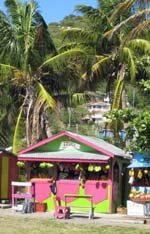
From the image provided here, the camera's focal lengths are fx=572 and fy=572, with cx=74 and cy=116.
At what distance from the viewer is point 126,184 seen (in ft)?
78.8

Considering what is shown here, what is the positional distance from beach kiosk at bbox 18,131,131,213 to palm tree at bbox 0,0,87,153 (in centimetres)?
515

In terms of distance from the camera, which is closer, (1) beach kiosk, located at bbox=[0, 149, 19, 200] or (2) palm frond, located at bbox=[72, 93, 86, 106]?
(1) beach kiosk, located at bbox=[0, 149, 19, 200]

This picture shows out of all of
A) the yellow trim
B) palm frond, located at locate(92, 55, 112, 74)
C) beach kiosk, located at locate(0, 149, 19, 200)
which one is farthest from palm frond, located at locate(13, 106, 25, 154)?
palm frond, located at locate(92, 55, 112, 74)

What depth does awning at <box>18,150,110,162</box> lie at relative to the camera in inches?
845

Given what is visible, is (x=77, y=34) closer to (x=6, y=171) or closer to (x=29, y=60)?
(x=29, y=60)

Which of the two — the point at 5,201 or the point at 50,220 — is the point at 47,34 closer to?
the point at 5,201

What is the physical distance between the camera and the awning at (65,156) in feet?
70.4

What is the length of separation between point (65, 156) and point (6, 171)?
496 cm

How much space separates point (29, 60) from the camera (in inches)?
1131

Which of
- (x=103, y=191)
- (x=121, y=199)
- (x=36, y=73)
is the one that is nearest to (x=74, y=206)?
(x=103, y=191)

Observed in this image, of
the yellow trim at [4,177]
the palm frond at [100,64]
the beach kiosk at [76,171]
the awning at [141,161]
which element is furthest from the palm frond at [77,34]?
the awning at [141,161]

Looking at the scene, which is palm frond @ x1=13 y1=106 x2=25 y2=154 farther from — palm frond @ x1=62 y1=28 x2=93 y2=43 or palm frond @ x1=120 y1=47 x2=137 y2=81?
palm frond @ x1=120 y1=47 x2=137 y2=81

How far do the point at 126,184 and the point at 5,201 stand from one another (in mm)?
5449

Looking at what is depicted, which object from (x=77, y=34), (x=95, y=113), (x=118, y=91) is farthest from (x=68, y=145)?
(x=95, y=113)
